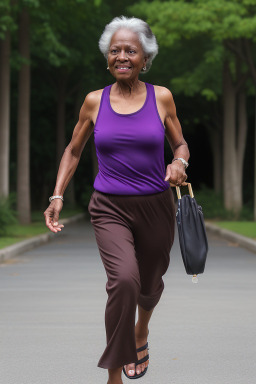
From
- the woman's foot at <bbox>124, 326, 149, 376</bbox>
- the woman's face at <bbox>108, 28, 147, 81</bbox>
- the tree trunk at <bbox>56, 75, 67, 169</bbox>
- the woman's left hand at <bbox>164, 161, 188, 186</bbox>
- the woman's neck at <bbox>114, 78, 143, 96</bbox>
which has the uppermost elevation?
the tree trunk at <bbox>56, 75, 67, 169</bbox>

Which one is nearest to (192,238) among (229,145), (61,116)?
(229,145)

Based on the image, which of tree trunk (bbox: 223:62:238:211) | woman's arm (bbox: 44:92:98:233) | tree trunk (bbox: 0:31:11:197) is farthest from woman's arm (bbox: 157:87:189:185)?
tree trunk (bbox: 223:62:238:211)

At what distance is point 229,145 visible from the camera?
29734 mm

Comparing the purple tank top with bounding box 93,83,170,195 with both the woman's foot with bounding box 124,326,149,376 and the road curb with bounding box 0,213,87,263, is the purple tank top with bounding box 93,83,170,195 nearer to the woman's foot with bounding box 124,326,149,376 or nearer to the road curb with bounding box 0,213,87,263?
the woman's foot with bounding box 124,326,149,376

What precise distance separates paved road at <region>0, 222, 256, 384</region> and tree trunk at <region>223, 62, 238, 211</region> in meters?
15.0

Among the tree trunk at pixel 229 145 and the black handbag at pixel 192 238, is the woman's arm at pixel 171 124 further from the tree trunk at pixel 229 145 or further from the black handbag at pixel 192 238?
the tree trunk at pixel 229 145

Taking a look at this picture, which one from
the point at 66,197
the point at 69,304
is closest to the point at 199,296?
the point at 69,304

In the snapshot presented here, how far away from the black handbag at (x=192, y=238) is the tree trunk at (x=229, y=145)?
23.9m

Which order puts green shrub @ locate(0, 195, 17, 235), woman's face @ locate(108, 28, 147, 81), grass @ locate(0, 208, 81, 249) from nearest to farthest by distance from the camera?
woman's face @ locate(108, 28, 147, 81)
grass @ locate(0, 208, 81, 249)
green shrub @ locate(0, 195, 17, 235)

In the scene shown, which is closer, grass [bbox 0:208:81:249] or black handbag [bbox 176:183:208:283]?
black handbag [bbox 176:183:208:283]

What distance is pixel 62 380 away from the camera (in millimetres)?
6109

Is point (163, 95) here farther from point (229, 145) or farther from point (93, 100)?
point (229, 145)

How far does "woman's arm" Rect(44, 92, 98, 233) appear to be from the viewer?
5.21 m

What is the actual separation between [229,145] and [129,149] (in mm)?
24942
